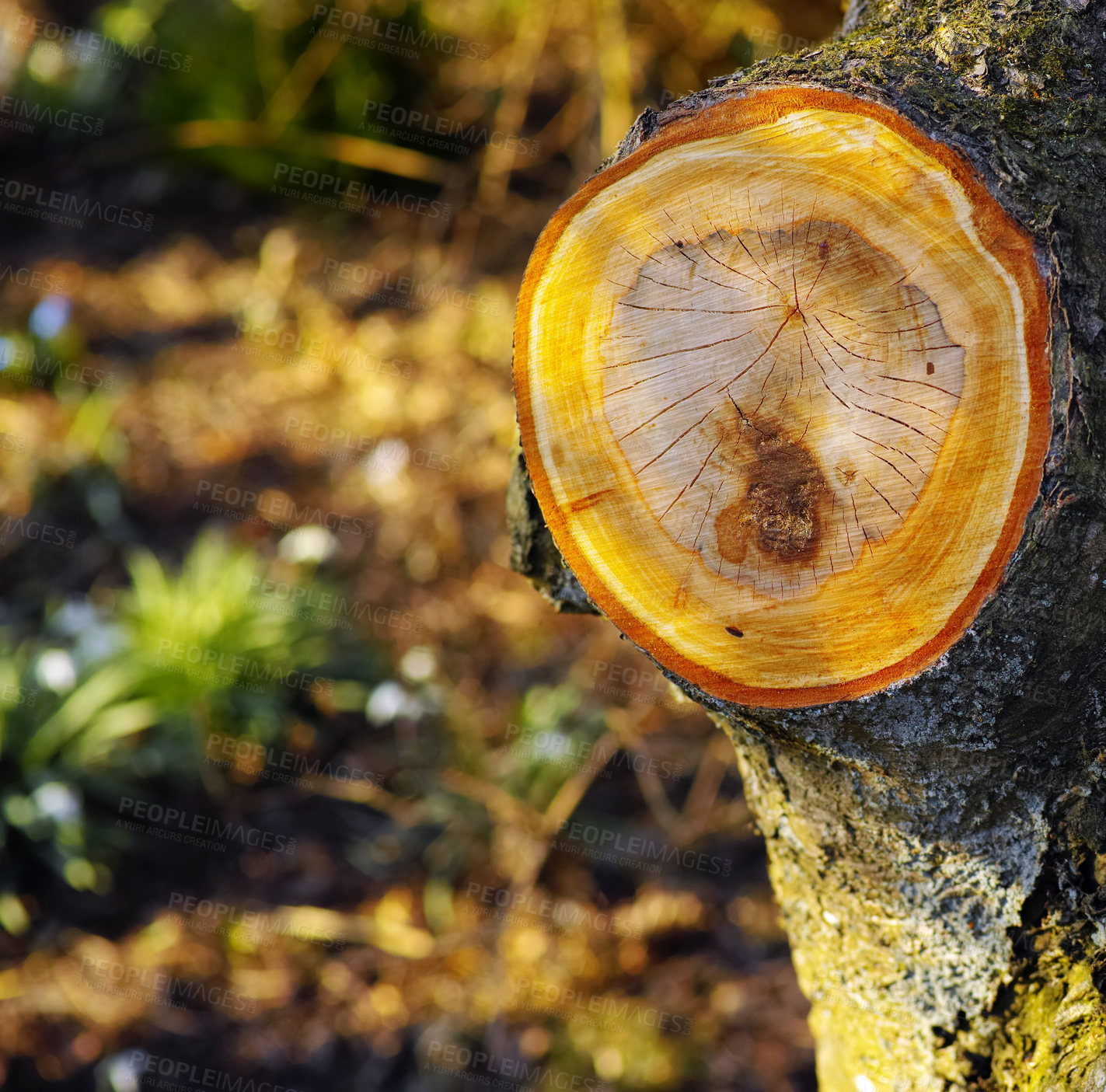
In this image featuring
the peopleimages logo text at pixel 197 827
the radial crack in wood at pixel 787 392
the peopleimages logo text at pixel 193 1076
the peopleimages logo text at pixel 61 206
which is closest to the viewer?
the radial crack in wood at pixel 787 392

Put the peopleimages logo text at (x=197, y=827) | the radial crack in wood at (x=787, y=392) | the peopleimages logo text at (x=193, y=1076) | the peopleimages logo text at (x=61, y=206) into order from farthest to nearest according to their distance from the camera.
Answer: the peopleimages logo text at (x=61, y=206) < the peopleimages logo text at (x=197, y=827) < the peopleimages logo text at (x=193, y=1076) < the radial crack in wood at (x=787, y=392)

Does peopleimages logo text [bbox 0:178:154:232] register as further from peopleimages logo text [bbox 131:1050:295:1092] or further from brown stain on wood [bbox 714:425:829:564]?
brown stain on wood [bbox 714:425:829:564]

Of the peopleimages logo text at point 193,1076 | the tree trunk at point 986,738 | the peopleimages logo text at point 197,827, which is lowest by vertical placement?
the peopleimages logo text at point 193,1076

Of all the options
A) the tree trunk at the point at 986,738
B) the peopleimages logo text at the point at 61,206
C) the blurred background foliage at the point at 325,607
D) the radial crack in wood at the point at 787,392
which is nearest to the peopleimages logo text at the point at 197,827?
the blurred background foliage at the point at 325,607

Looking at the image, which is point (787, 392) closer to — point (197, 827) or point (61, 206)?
point (197, 827)

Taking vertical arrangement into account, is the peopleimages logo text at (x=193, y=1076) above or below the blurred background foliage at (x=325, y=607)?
below

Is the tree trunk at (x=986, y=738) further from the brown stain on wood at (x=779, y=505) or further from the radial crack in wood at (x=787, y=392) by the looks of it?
the brown stain on wood at (x=779, y=505)

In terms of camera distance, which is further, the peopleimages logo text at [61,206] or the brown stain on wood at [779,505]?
the peopleimages logo text at [61,206]
